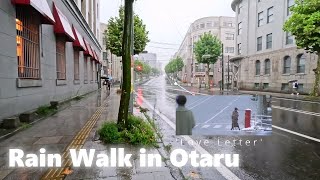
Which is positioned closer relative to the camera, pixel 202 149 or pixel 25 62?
pixel 202 149

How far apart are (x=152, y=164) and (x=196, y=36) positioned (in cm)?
8308

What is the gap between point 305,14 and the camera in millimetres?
22141

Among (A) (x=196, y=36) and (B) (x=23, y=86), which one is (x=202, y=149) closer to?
(B) (x=23, y=86)

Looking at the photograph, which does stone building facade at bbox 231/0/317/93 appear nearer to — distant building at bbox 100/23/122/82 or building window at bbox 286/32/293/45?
building window at bbox 286/32/293/45

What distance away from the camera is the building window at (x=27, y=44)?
1038 cm

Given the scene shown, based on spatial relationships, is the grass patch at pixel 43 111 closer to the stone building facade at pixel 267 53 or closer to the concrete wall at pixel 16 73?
the concrete wall at pixel 16 73

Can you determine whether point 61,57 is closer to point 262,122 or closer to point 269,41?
point 262,122

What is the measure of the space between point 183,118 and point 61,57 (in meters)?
13.7

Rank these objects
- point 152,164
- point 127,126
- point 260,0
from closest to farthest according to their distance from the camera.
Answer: point 152,164 → point 127,126 → point 260,0

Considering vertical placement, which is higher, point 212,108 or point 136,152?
point 212,108

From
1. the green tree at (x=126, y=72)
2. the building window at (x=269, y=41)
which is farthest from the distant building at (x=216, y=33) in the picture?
the green tree at (x=126, y=72)

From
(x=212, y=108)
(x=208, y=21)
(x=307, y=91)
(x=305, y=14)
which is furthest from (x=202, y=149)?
(x=208, y=21)

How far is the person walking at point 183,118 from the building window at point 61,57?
41.1 feet

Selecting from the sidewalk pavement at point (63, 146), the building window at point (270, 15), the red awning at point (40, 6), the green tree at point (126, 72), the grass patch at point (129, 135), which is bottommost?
the sidewalk pavement at point (63, 146)
